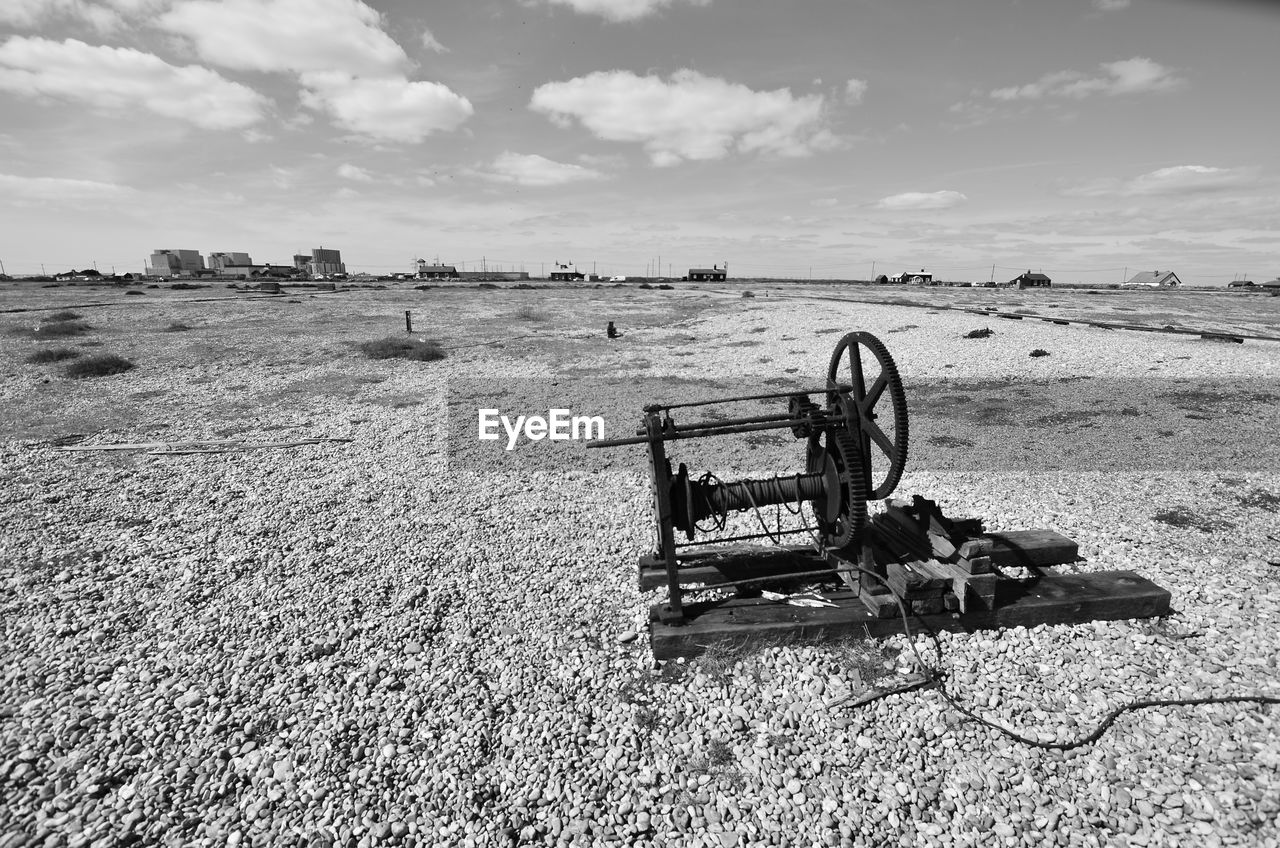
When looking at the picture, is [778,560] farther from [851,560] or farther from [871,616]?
[871,616]

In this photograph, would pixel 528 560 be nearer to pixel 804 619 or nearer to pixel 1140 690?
pixel 804 619

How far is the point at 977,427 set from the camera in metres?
12.9

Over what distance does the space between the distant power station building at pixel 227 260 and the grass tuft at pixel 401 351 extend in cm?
16819

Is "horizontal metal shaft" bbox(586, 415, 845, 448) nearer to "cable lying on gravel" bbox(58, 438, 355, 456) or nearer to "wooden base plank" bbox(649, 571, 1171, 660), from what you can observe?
"wooden base plank" bbox(649, 571, 1171, 660)

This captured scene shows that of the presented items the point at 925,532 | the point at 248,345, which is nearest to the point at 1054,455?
the point at 925,532

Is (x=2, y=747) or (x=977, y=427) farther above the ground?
(x=977, y=427)

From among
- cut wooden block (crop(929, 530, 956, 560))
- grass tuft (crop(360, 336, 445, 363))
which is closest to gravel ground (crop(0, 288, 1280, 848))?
cut wooden block (crop(929, 530, 956, 560))

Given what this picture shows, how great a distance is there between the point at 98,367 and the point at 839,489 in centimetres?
2411

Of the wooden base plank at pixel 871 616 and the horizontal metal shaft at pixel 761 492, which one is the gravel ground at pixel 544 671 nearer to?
the wooden base plank at pixel 871 616

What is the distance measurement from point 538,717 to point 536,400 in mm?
12143

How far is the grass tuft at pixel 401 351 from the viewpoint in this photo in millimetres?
22703

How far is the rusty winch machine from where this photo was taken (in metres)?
5.25

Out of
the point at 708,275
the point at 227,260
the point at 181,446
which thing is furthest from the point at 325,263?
the point at 181,446

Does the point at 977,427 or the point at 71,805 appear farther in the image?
the point at 977,427
